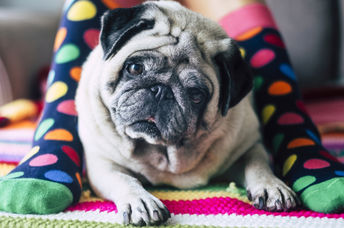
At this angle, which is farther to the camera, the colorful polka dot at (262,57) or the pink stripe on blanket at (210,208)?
the colorful polka dot at (262,57)

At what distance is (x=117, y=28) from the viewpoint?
1.04 m

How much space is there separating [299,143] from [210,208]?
40cm

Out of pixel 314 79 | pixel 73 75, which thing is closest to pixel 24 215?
pixel 73 75

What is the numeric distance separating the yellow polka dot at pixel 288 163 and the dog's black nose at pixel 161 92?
39 centimetres

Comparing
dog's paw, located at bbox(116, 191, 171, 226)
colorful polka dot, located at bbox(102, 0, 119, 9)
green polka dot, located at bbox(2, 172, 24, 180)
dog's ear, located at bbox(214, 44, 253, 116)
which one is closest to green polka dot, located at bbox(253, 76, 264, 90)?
dog's ear, located at bbox(214, 44, 253, 116)

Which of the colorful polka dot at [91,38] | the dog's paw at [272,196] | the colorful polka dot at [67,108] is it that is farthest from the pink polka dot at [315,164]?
the colorful polka dot at [91,38]

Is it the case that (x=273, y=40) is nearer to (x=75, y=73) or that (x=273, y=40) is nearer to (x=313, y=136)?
(x=313, y=136)

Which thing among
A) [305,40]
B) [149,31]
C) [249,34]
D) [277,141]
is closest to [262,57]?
[249,34]

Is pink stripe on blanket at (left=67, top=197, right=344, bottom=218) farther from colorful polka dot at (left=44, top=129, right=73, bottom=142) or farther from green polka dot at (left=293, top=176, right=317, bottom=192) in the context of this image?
colorful polka dot at (left=44, top=129, right=73, bottom=142)

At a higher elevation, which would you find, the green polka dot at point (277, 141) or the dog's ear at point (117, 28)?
the dog's ear at point (117, 28)

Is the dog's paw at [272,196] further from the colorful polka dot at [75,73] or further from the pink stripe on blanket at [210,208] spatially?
the colorful polka dot at [75,73]

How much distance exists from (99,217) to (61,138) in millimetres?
391

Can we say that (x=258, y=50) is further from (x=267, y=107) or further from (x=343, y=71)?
(x=343, y=71)

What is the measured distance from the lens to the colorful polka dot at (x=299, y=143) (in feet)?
3.87
